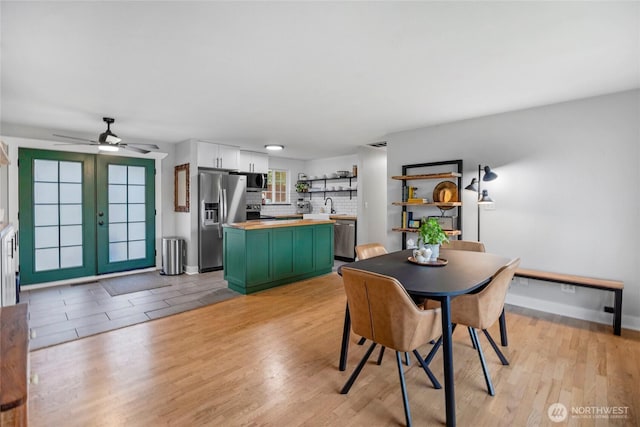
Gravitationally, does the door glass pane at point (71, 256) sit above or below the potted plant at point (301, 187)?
below

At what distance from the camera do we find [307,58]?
2.36 m

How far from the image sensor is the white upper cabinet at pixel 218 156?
5436 mm

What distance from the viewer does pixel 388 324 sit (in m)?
1.81

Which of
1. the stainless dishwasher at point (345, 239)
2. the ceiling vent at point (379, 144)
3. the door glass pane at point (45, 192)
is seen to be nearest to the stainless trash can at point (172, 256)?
the door glass pane at point (45, 192)

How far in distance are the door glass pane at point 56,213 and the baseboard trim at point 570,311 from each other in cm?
637

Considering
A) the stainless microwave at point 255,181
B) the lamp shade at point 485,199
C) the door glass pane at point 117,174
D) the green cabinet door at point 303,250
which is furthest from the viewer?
the stainless microwave at point 255,181

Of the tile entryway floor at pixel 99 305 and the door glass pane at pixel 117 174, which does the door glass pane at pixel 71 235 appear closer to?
the tile entryway floor at pixel 99 305

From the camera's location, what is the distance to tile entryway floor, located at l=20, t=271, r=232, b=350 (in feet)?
10.0

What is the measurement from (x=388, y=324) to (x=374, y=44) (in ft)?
6.09

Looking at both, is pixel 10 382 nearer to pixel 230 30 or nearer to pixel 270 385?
pixel 270 385

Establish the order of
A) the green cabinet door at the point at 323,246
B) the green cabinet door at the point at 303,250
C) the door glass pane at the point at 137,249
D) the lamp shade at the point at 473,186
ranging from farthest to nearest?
the door glass pane at the point at 137,249 < the green cabinet door at the point at 323,246 < the green cabinet door at the point at 303,250 < the lamp shade at the point at 473,186

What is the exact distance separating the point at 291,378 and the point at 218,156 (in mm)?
4429

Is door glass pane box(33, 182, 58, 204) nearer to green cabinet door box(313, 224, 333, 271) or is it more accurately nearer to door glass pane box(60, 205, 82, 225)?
door glass pane box(60, 205, 82, 225)

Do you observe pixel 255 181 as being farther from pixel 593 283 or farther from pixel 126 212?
pixel 593 283
